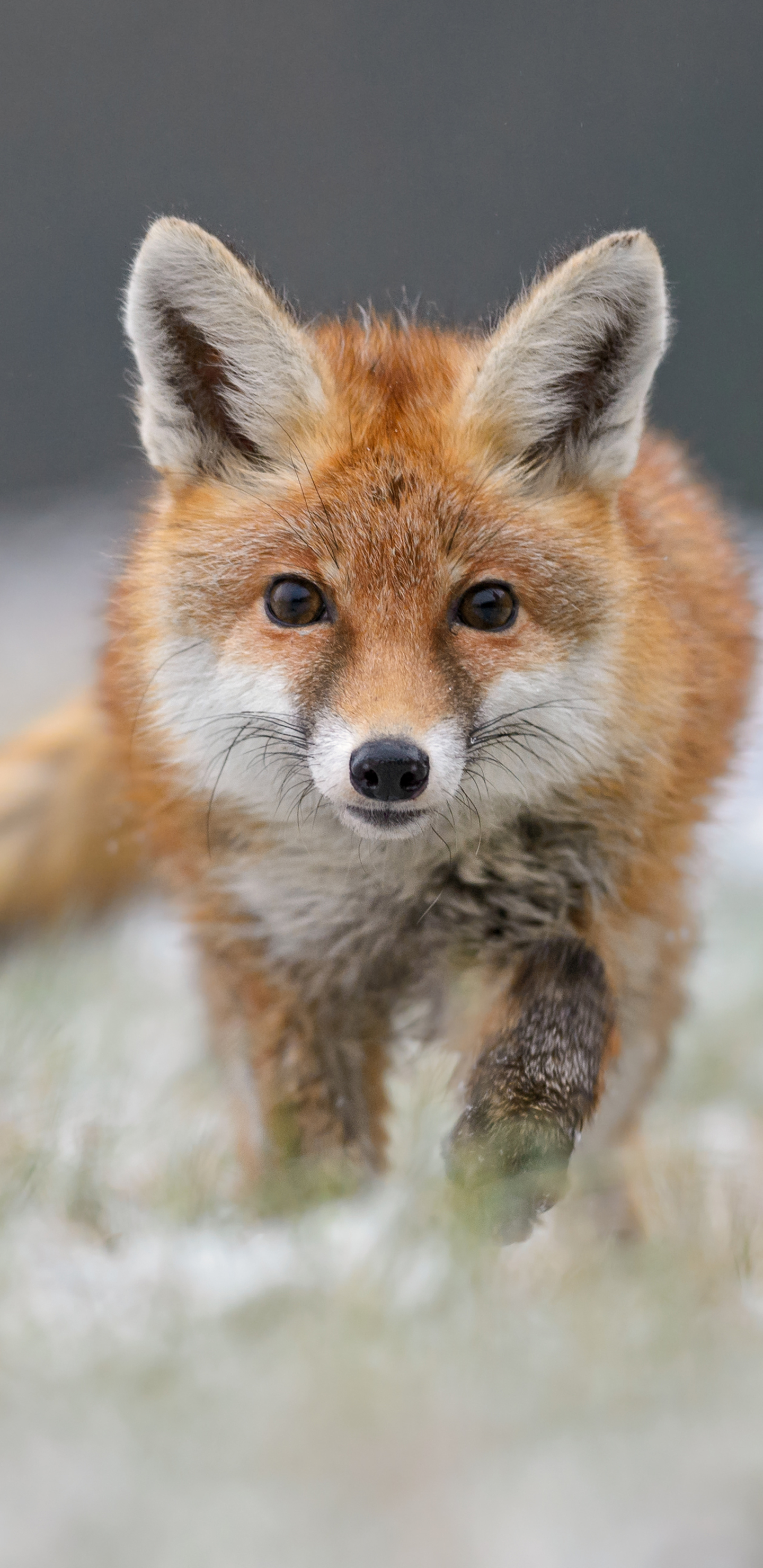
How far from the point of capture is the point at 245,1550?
184 centimetres

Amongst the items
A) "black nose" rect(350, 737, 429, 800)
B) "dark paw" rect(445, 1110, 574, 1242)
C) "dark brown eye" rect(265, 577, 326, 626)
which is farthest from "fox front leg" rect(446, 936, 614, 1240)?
"dark brown eye" rect(265, 577, 326, 626)

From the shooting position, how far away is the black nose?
8.47ft

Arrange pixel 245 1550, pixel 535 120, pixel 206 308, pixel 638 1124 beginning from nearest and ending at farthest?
pixel 245 1550 < pixel 206 308 < pixel 638 1124 < pixel 535 120

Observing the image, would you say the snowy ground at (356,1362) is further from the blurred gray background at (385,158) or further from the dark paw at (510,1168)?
the blurred gray background at (385,158)

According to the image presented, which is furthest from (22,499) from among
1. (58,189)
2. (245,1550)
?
(245,1550)

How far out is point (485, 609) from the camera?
9.54ft

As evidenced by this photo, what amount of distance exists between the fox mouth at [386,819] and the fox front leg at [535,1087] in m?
0.48

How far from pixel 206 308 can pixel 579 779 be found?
132 centimetres

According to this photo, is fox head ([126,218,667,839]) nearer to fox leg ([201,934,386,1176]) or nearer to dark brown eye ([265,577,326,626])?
dark brown eye ([265,577,326,626])

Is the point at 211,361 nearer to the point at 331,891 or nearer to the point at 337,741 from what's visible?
the point at 337,741

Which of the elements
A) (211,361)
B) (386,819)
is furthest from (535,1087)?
(211,361)

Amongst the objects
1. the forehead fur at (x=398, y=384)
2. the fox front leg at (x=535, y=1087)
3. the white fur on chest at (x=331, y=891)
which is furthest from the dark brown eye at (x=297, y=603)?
the fox front leg at (x=535, y=1087)

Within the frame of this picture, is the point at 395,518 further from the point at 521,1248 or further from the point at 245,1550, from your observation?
the point at 245,1550

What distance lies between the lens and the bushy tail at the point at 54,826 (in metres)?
4.59
